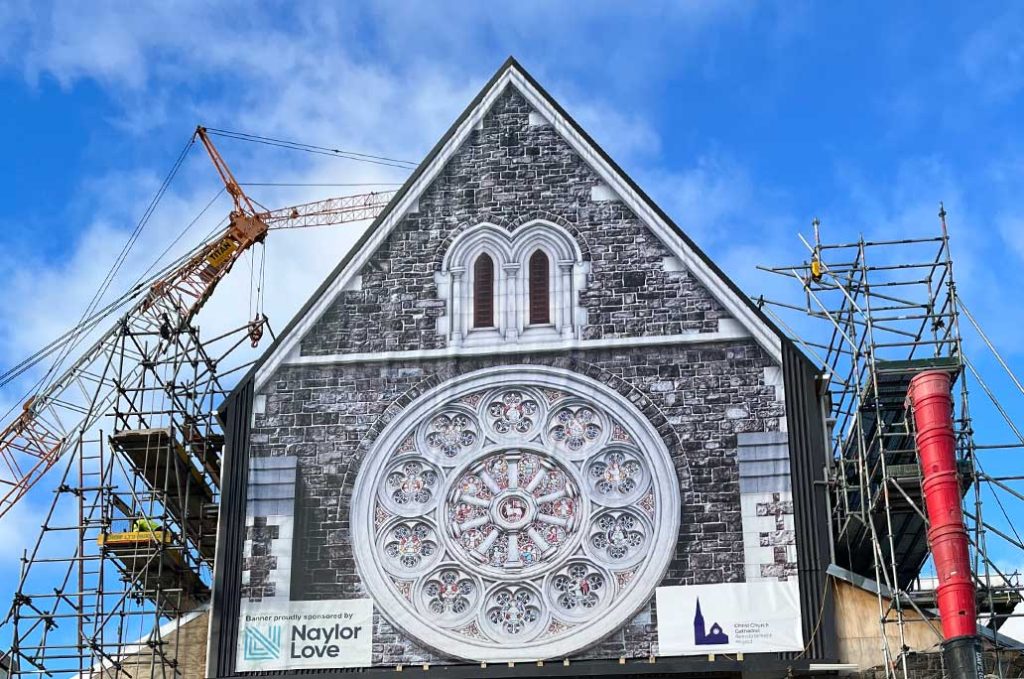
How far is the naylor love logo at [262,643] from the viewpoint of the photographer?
23.8 metres

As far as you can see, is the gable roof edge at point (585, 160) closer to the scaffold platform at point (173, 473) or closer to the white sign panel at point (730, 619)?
the scaffold platform at point (173, 473)

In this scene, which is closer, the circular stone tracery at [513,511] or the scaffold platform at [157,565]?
the circular stone tracery at [513,511]

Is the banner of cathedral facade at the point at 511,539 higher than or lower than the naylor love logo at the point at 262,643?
higher

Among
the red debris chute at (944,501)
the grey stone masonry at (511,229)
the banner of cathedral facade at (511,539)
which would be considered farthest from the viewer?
the grey stone masonry at (511,229)

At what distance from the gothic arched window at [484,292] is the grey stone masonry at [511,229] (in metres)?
0.55

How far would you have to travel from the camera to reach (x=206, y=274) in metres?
45.1

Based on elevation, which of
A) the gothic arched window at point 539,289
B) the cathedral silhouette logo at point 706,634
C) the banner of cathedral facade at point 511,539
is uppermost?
the gothic arched window at point 539,289

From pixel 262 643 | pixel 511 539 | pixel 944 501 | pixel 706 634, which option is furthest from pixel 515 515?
pixel 944 501

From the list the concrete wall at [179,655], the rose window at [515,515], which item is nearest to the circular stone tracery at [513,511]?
the rose window at [515,515]

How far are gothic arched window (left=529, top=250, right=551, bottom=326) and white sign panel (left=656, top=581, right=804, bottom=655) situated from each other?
4745 mm

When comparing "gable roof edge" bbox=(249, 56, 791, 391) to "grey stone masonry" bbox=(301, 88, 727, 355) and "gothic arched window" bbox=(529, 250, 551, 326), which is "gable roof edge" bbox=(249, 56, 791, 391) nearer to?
"grey stone masonry" bbox=(301, 88, 727, 355)

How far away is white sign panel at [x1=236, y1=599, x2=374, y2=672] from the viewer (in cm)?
2366

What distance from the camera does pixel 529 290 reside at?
25.8 metres

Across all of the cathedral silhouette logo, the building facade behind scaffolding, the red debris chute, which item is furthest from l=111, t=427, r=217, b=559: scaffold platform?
the red debris chute
